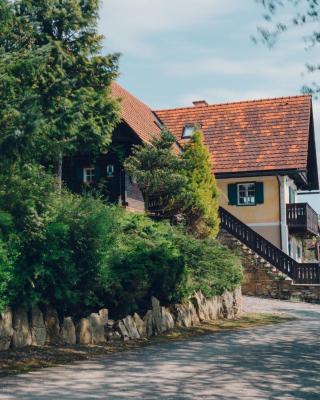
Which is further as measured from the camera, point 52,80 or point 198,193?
point 198,193

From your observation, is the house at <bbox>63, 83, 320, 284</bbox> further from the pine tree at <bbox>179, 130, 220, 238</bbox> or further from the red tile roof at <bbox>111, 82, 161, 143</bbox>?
the pine tree at <bbox>179, 130, 220, 238</bbox>

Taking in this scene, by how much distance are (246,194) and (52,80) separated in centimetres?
1673

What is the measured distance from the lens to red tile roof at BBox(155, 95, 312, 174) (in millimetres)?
32812

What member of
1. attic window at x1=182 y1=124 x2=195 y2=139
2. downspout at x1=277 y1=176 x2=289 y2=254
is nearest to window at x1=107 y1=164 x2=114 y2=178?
attic window at x1=182 y1=124 x2=195 y2=139

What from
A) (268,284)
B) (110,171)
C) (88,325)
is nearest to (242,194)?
(268,284)

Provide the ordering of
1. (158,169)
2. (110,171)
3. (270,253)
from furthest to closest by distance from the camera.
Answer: (270,253) < (110,171) < (158,169)

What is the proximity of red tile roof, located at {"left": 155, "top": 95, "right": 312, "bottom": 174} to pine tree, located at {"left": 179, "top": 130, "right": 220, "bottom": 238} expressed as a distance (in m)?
7.24

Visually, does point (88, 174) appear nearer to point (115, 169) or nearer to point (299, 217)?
point (115, 169)

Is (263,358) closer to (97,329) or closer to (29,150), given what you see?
(97,329)

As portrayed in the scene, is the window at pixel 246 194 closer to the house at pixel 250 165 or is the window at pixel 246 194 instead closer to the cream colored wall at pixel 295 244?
the house at pixel 250 165

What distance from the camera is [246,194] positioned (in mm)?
33312

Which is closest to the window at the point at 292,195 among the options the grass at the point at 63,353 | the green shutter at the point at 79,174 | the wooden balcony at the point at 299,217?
the wooden balcony at the point at 299,217

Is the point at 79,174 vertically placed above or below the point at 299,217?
above

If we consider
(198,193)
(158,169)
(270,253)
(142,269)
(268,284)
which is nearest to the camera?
(142,269)
